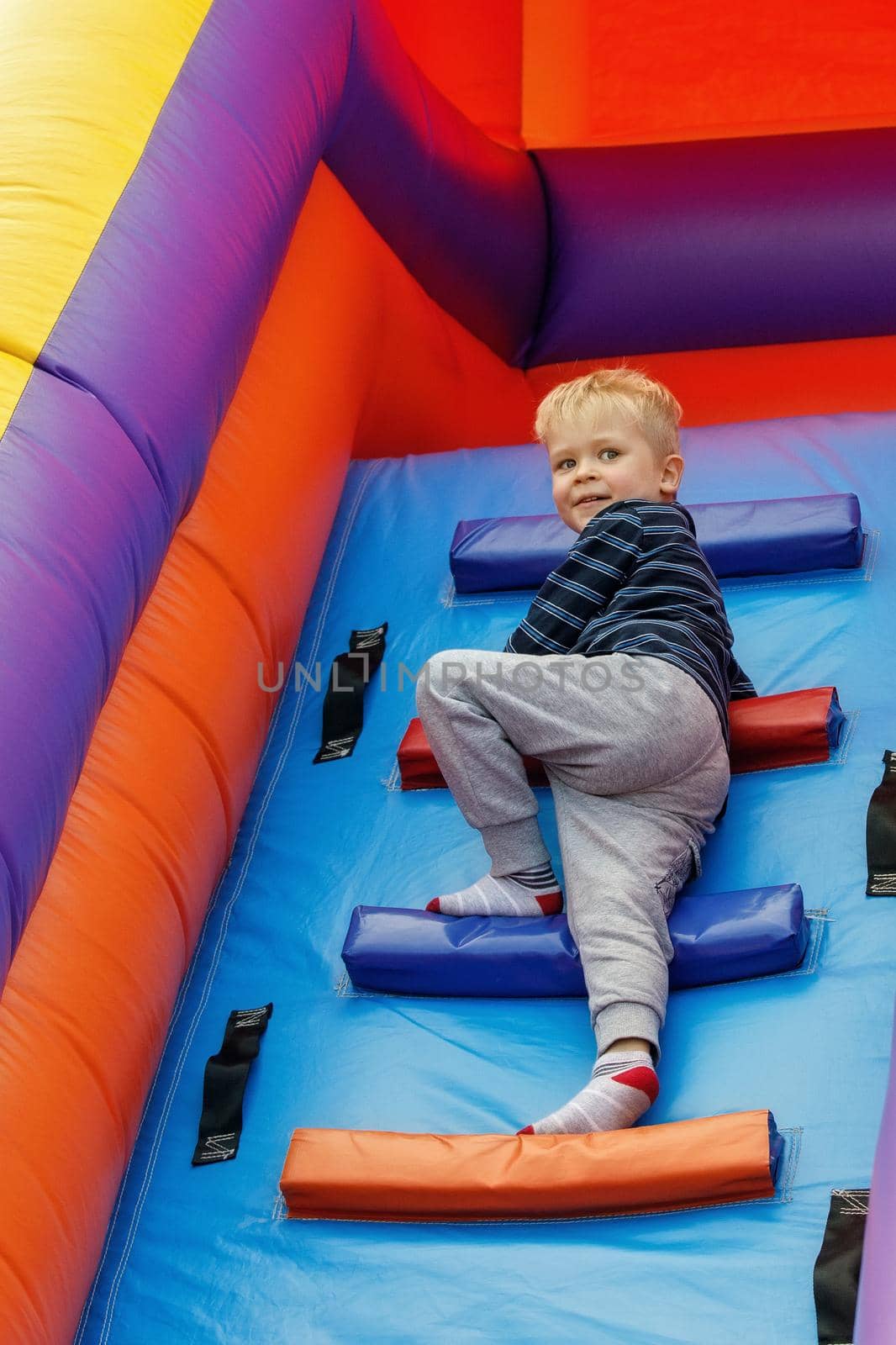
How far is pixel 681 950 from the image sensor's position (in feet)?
4.22

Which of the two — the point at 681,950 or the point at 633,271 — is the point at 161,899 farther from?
the point at 633,271

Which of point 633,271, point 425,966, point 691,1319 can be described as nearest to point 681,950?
point 425,966

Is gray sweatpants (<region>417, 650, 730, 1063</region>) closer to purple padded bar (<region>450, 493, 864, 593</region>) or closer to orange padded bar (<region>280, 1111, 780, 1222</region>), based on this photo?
orange padded bar (<region>280, 1111, 780, 1222</region>)

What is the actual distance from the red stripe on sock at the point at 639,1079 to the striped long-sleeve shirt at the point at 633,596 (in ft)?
1.22

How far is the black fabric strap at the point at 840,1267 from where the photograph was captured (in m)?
1.01

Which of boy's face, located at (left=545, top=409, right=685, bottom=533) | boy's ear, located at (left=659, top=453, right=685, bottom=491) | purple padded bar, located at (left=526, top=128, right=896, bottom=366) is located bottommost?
boy's face, located at (left=545, top=409, right=685, bottom=533)

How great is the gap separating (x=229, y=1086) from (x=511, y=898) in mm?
284

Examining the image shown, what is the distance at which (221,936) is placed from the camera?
4.86 feet

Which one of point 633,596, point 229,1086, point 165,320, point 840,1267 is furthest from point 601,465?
point 840,1267

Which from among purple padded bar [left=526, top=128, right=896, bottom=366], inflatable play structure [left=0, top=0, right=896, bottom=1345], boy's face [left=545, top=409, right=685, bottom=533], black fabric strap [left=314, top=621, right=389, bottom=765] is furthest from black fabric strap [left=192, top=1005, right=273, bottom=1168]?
purple padded bar [left=526, top=128, right=896, bottom=366]

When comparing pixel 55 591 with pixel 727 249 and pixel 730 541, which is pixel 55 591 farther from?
pixel 727 249

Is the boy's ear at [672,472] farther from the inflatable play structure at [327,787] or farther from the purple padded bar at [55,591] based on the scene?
the purple padded bar at [55,591]

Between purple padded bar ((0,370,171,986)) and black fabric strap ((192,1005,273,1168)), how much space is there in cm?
29

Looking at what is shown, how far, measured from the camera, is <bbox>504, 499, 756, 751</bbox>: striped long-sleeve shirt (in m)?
1.46
